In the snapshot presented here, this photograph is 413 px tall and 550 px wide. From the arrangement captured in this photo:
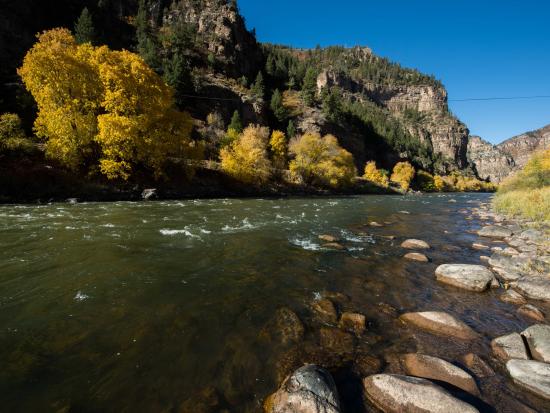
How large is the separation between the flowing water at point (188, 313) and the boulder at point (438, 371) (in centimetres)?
23

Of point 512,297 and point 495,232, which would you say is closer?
point 512,297

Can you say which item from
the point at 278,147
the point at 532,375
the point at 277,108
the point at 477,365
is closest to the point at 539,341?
the point at 532,375

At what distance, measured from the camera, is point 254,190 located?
44.1 meters

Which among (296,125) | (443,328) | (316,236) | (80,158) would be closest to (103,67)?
(80,158)

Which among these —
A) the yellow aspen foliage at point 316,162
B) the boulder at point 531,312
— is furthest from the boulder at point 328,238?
the yellow aspen foliage at point 316,162

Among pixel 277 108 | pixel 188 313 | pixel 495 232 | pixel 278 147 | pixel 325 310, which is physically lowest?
pixel 188 313

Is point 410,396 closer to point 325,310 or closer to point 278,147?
point 325,310

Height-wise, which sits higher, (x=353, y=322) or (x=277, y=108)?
(x=277, y=108)

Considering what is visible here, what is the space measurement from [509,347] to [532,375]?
40.7 inches

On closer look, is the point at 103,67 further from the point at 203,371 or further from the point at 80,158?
the point at 203,371

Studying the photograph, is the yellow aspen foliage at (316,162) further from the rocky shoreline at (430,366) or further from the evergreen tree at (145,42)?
the rocky shoreline at (430,366)

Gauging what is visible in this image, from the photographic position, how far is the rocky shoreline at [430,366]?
4.06 m

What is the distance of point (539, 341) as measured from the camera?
18.0 feet

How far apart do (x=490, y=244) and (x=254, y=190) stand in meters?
33.3
